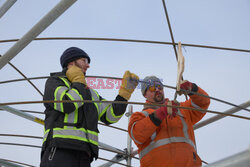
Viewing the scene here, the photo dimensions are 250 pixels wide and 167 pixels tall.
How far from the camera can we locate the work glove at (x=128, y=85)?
12.3 feet

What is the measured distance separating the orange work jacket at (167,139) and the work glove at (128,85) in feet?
1.12

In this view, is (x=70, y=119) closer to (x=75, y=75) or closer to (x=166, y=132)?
(x=75, y=75)

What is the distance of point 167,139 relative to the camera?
3793mm

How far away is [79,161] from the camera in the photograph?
11.1 feet

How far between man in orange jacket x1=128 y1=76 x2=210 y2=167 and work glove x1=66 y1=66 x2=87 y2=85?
2.35 feet

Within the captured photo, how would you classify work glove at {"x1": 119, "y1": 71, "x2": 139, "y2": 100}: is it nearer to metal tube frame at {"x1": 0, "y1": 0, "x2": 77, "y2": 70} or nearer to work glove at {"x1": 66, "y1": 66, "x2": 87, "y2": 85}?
work glove at {"x1": 66, "y1": 66, "x2": 87, "y2": 85}

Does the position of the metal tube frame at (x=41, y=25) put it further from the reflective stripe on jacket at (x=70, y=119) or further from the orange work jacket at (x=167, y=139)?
the orange work jacket at (x=167, y=139)

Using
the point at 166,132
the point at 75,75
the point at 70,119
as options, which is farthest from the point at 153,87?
the point at 70,119

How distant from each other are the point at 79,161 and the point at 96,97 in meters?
0.92

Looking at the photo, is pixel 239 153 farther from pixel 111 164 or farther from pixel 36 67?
pixel 36 67

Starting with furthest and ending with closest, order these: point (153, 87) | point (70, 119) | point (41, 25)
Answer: point (153, 87)
point (70, 119)
point (41, 25)

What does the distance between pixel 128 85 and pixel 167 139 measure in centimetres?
75

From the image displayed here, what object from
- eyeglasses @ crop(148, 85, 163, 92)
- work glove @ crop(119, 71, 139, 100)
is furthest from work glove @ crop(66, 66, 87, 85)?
eyeglasses @ crop(148, 85, 163, 92)

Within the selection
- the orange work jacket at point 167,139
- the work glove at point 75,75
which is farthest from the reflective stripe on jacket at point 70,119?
the orange work jacket at point 167,139
